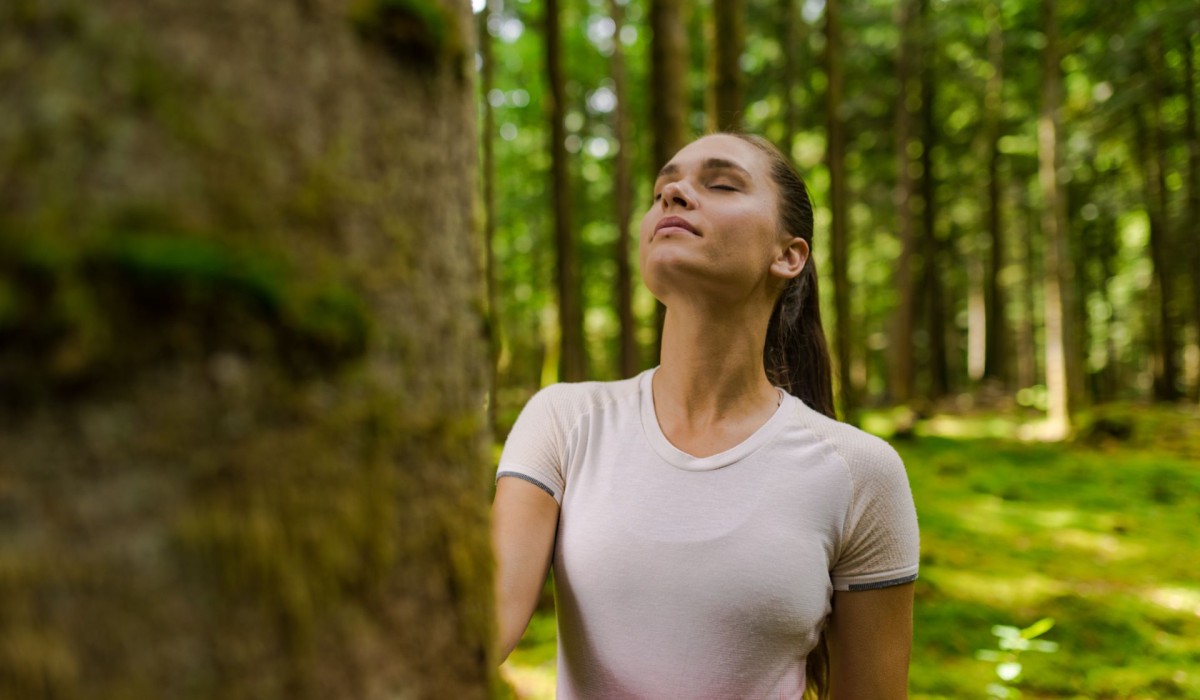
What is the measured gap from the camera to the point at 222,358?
1.83 ft

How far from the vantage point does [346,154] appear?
2.09 feet

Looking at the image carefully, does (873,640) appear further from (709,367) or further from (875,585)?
(709,367)

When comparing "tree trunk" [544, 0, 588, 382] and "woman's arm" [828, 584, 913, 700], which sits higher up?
"tree trunk" [544, 0, 588, 382]

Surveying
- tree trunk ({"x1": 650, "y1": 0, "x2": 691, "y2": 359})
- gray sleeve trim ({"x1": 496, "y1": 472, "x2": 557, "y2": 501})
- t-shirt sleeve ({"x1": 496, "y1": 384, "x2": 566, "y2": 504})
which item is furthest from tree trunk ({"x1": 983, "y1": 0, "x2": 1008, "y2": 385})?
gray sleeve trim ({"x1": 496, "y1": 472, "x2": 557, "y2": 501})

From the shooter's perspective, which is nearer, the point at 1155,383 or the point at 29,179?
the point at 29,179

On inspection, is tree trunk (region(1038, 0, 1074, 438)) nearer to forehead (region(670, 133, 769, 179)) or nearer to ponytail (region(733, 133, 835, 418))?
ponytail (region(733, 133, 835, 418))

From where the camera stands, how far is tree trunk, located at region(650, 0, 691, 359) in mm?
5332

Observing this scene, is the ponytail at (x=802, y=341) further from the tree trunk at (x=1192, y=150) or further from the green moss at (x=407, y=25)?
the tree trunk at (x=1192, y=150)

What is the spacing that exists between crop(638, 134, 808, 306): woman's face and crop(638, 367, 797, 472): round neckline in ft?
0.96

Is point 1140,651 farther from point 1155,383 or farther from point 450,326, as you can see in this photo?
point 1155,383

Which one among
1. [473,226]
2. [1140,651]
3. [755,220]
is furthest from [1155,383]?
[473,226]

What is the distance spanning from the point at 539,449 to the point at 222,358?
3.96 ft

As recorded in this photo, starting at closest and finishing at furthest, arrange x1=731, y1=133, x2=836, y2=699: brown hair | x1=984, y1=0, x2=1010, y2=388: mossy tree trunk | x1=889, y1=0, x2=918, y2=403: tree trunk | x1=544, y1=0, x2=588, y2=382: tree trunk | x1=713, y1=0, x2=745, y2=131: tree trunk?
1. x1=731, y1=133, x2=836, y2=699: brown hair
2. x1=713, y1=0, x2=745, y2=131: tree trunk
3. x1=544, y1=0, x2=588, y2=382: tree trunk
4. x1=889, y1=0, x2=918, y2=403: tree trunk
5. x1=984, y1=0, x2=1010, y2=388: mossy tree trunk

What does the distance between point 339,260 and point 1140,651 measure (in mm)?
5628
